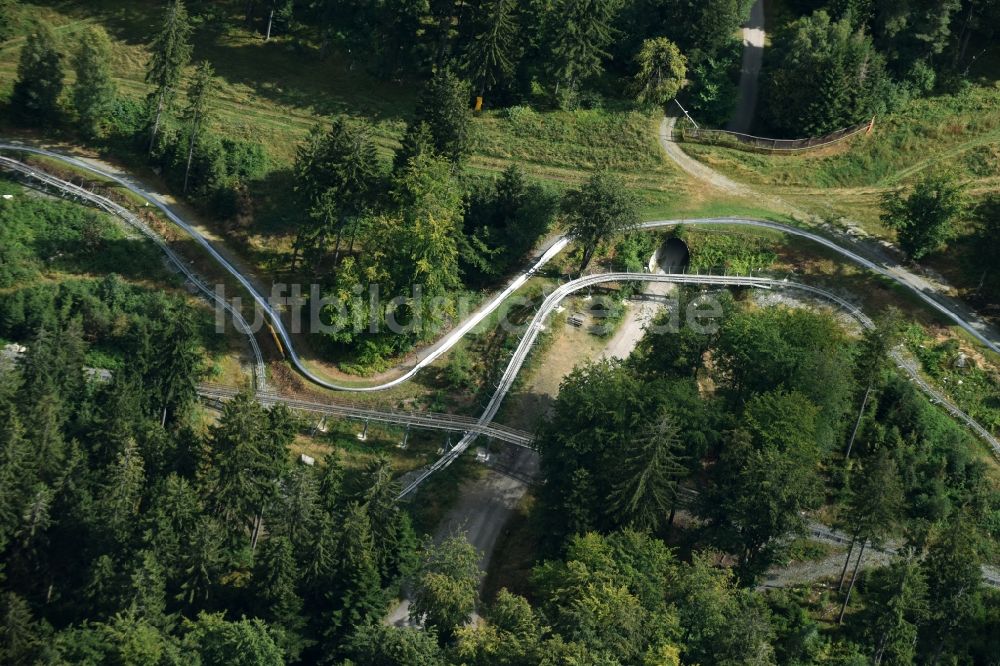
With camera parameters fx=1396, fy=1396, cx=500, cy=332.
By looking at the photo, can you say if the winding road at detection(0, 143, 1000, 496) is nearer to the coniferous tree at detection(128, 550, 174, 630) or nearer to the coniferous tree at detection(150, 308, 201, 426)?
the coniferous tree at detection(150, 308, 201, 426)

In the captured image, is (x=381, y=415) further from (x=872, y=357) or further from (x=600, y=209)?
(x=872, y=357)

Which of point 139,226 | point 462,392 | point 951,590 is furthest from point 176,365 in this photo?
point 951,590

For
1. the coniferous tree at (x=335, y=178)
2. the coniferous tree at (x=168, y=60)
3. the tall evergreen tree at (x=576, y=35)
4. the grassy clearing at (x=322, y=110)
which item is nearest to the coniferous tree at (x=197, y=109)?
the coniferous tree at (x=168, y=60)

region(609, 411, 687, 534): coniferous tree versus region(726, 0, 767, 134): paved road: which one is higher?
region(726, 0, 767, 134): paved road

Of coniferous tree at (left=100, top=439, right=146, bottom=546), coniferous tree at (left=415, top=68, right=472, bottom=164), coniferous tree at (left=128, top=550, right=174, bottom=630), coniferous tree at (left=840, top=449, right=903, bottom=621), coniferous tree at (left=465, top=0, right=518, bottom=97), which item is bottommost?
coniferous tree at (left=128, top=550, right=174, bottom=630)

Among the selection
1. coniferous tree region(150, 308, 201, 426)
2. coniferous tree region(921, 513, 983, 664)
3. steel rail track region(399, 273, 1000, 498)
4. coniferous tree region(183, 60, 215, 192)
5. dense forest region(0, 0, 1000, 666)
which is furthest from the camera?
coniferous tree region(183, 60, 215, 192)

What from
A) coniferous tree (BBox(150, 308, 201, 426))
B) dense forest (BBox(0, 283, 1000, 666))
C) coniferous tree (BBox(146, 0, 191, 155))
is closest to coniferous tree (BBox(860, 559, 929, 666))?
dense forest (BBox(0, 283, 1000, 666))

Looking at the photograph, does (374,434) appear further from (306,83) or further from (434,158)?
(306,83)

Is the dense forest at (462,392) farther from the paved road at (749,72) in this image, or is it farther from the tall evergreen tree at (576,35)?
Result: the paved road at (749,72)
